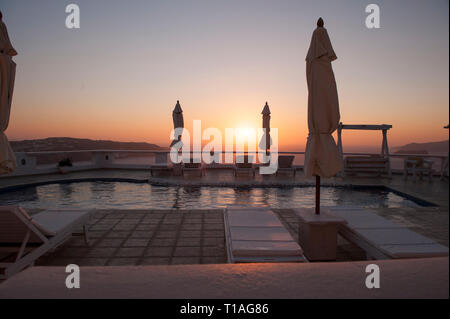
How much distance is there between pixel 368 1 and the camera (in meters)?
2.97

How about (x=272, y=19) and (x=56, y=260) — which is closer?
(x=56, y=260)

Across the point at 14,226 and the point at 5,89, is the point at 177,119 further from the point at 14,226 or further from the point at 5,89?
the point at 14,226

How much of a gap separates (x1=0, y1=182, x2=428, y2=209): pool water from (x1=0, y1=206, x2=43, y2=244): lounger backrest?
10.7 feet

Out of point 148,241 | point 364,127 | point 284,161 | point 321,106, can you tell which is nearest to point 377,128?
point 364,127

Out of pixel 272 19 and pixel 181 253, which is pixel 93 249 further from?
pixel 272 19

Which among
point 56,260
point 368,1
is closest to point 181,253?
point 56,260

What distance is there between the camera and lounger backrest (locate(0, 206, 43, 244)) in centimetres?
256

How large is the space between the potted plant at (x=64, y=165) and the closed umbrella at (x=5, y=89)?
28.1 feet

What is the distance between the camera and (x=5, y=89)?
3311mm

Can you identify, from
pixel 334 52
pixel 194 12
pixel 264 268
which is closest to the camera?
pixel 264 268

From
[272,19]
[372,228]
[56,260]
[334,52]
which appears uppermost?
[272,19]

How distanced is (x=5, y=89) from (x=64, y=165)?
9.39 meters

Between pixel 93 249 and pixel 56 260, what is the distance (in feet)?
1.35

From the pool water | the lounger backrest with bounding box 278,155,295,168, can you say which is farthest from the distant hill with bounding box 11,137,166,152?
the lounger backrest with bounding box 278,155,295,168
